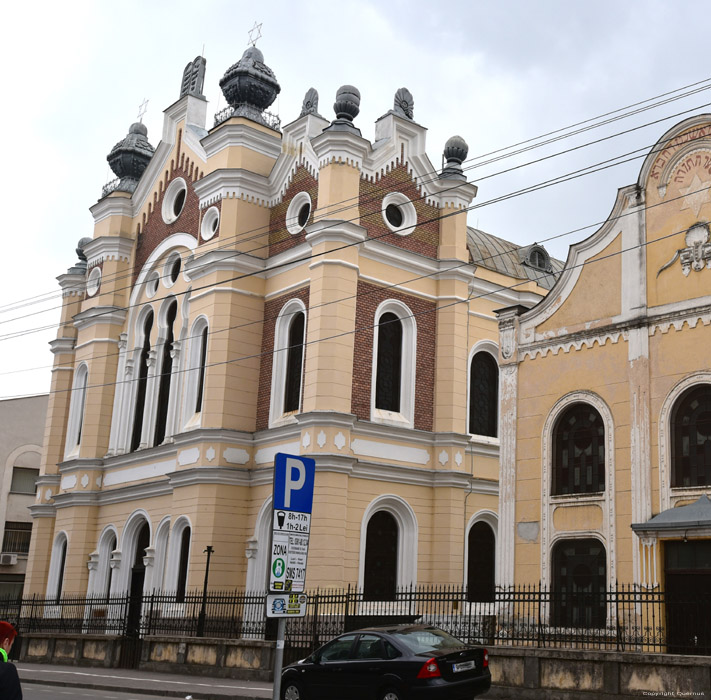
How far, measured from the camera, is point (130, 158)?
4116 centimetres

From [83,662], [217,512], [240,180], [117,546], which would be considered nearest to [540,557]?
[217,512]

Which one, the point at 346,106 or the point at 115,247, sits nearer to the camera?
the point at 346,106

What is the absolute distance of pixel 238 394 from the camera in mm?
30000

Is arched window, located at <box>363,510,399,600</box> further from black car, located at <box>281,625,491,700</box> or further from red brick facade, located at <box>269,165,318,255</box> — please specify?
black car, located at <box>281,625,491,700</box>

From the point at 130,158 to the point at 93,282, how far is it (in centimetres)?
591

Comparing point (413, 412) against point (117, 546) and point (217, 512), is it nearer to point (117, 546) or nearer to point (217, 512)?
point (217, 512)

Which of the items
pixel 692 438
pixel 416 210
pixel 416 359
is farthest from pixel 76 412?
pixel 692 438

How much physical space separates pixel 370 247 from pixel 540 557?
12.0 meters

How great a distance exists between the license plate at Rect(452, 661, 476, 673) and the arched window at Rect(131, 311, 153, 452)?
76.7 feet

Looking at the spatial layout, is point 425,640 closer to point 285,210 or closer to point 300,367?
point 300,367

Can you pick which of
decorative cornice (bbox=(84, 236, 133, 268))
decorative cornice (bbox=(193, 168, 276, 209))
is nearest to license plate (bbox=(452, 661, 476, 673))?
→ decorative cornice (bbox=(193, 168, 276, 209))

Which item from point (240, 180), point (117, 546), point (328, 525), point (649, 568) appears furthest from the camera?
point (117, 546)

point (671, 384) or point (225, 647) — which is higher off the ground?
point (671, 384)

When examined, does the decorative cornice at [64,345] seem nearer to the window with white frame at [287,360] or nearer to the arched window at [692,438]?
the window with white frame at [287,360]
